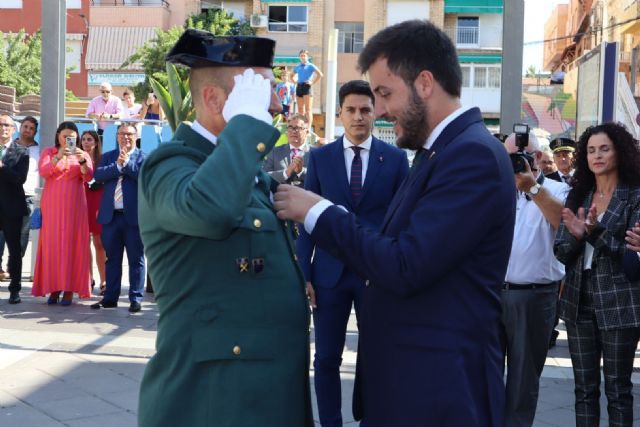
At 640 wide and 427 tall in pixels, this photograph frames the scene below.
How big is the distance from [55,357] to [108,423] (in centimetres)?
191

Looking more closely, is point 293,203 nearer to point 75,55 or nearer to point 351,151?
point 351,151

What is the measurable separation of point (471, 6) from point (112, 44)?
1854 cm

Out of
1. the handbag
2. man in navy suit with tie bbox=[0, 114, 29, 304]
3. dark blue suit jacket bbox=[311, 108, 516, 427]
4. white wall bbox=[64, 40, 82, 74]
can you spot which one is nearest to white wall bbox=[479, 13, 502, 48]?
white wall bbox=[64, 40, 82, 74]

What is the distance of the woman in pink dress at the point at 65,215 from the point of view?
9680 mm

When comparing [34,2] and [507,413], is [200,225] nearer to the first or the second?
[507,413]

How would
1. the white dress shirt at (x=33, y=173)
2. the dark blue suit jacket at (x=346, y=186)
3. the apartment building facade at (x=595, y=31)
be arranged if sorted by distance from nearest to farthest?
1. the dark blue suit jacket at (x=346, y=186)
2. the white dress shirt at (x=33, y=173)
3. the apartment building facade at (x=595, y=31)

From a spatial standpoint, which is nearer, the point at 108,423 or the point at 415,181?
the point at 415,181

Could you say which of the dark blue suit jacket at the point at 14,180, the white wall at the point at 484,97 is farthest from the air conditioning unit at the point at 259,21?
the dark blue suit jacket at the point at 14,180

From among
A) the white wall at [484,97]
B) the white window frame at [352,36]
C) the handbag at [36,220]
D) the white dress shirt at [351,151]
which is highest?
the white window frame at [352,36]

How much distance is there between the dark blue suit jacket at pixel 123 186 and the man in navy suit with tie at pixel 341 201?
4.12 metres

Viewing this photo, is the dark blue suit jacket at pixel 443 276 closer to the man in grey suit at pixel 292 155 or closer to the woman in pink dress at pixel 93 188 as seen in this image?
the man in grey suit at pixel 292 155

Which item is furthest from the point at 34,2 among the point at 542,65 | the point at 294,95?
the point at 542,65

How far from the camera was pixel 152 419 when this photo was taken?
8.39ft

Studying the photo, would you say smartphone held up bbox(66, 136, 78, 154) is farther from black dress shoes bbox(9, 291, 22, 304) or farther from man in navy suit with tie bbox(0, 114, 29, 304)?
black dress shoes bbox(9, 291, 22, 304)
